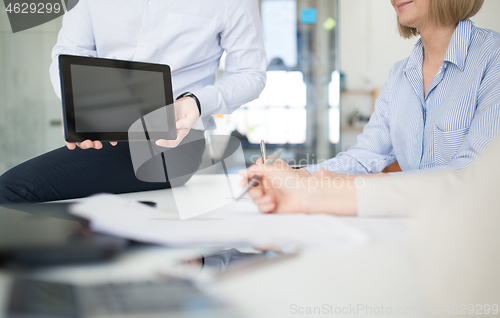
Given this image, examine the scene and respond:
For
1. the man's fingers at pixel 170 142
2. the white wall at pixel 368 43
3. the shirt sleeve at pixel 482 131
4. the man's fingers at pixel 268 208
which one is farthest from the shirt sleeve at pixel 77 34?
the white wall at pixel 368 43

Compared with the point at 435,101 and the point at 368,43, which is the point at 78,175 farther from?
the point at 368,43

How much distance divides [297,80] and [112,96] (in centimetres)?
371

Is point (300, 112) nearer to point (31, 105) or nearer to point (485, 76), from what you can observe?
point (31, 105)

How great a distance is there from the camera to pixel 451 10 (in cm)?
75

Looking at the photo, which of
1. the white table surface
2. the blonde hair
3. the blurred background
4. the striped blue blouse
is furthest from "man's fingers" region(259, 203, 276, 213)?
the blurred background

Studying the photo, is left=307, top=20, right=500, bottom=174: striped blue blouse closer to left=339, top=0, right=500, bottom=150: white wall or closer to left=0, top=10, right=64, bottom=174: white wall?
left=339, top=0, right=500, bottom=150: white wall

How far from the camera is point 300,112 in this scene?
4.21 metres

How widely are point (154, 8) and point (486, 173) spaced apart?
985 millimetres

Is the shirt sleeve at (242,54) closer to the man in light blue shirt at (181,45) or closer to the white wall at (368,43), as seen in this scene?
the man in light blue shirt at (181,45)

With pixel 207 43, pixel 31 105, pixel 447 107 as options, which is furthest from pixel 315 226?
pixel 31 105

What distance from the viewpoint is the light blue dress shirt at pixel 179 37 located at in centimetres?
99

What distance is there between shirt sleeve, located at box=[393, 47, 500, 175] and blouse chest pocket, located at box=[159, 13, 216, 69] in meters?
0.73

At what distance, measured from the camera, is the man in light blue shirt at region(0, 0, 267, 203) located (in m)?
0.92

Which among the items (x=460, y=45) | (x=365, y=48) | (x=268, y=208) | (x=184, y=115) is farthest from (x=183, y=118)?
(x=365, y=48)
